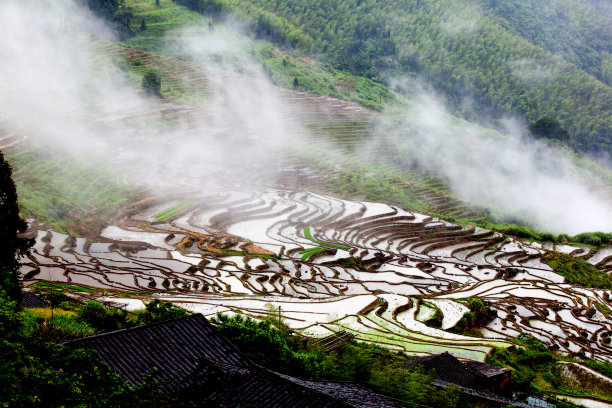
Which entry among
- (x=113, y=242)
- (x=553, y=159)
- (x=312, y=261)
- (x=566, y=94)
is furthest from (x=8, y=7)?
(x=566, y=94)

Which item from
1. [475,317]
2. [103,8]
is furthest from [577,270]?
[103,8]

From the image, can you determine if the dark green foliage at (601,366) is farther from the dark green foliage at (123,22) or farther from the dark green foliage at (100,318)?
the dark green foliage at (123,22)

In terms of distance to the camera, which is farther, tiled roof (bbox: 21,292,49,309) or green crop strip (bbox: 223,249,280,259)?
green crop strip (bbox: 223,249,280,259)

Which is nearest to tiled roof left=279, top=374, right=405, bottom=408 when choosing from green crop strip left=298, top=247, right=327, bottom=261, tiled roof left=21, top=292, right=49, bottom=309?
tiled roof left=21, top=292, right=49, bottom=309

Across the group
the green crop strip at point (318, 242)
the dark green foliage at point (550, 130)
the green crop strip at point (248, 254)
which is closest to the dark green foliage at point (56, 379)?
the green crop strip at point (248, 254)

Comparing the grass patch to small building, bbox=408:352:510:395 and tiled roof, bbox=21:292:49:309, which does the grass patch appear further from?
small building, bbox=408:352:510:395

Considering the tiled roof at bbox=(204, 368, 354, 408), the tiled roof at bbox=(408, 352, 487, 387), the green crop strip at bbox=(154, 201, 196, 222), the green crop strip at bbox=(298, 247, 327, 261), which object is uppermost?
the tiled roof at bbox=(204, 368, 354, 408)

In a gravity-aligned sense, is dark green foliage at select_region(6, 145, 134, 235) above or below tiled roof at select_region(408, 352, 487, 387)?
below
